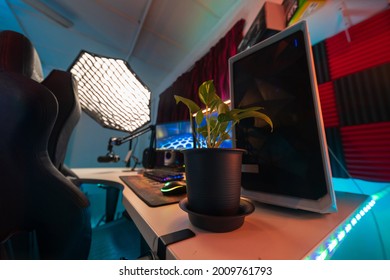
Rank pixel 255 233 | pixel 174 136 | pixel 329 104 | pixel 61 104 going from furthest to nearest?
1. pixel 174 136
2. pixel 329 104
3. pixel 61 104
4. pixel 255 233

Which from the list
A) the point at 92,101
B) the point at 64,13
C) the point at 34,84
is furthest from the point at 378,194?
the point at 64,13

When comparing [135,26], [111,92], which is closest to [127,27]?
[135,26]

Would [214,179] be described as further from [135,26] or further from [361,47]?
[135,26]

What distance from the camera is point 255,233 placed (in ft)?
0.87

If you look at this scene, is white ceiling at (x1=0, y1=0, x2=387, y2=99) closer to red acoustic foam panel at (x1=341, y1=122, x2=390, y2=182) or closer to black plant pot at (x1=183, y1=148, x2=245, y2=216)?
red acoustic foam panel at (x1=341, y1=122, x2=390, y2=182)

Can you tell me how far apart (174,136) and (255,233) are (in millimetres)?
949

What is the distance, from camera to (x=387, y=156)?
529 mm

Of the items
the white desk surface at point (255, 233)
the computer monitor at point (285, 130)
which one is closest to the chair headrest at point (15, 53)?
the white desk surface at point (255, 233)

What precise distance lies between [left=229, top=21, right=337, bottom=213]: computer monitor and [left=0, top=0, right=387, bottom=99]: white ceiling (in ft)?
3.47

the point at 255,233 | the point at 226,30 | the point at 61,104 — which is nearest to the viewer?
the point at 255,233

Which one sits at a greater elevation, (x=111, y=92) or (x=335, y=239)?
(x=111, y=92)
